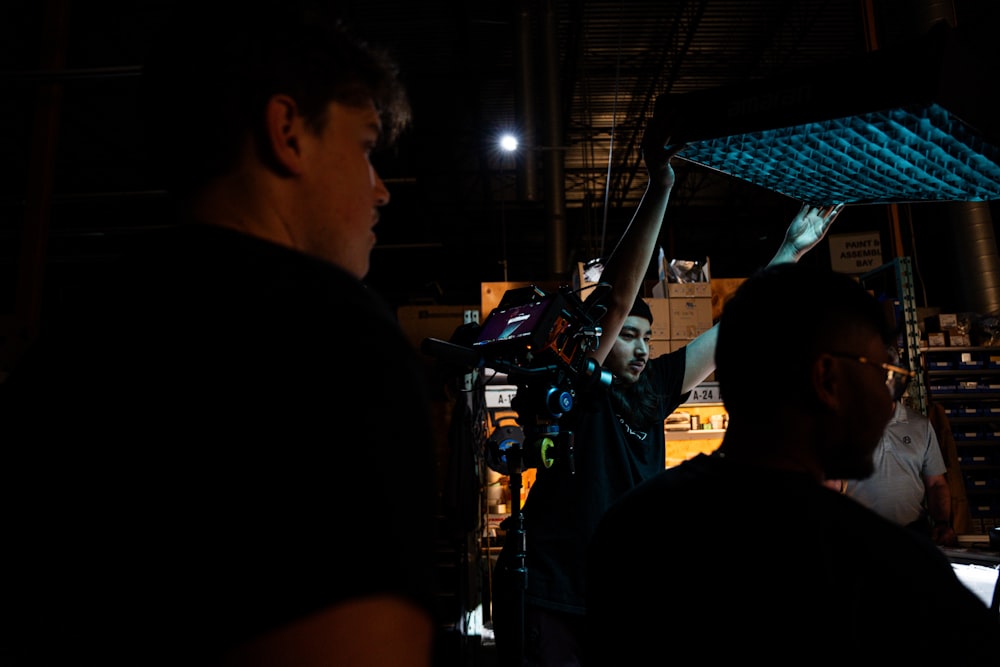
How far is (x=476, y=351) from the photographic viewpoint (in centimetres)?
157

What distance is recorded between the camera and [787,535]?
3.19 feet

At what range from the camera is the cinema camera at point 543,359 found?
1.58m

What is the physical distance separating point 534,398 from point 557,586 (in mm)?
525

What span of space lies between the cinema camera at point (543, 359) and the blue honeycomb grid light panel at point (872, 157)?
0.49 meters

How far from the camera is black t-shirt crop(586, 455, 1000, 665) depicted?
883mm

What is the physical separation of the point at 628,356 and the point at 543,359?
0.70 m

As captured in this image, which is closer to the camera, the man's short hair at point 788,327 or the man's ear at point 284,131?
the man's ear at point 284,131

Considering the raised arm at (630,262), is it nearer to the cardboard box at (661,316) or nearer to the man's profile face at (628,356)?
the man's profile face at (628,356)

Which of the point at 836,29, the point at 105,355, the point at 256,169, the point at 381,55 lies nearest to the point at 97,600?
the point at 105,355

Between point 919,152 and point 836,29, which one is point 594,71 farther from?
point 919,152

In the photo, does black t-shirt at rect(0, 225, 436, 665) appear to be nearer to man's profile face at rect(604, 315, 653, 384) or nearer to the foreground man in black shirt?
the foreground man in black shirt

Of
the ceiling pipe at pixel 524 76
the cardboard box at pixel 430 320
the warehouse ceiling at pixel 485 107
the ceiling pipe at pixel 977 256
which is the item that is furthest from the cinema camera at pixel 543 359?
the ceiling pipe at pixel 977 256

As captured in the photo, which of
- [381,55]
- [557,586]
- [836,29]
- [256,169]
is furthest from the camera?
[836,29]

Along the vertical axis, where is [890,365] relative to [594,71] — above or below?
below
